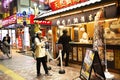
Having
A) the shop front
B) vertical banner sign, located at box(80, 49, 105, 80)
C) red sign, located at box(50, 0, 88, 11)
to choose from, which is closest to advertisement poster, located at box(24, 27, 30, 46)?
red sign, located at box(50, 0, 88, 11)

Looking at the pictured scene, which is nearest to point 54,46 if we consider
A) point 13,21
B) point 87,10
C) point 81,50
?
point 81,50

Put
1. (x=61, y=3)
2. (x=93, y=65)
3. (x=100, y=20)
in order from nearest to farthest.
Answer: (x=93, y=65)
(x=100, y=20)
(x=61, y=3)

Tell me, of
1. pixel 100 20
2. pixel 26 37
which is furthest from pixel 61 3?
pixel 26 37

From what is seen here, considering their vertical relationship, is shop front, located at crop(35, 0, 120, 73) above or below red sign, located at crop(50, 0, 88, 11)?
below

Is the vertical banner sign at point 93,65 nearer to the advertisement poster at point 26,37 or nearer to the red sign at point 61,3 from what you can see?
the red sign at point 61,3

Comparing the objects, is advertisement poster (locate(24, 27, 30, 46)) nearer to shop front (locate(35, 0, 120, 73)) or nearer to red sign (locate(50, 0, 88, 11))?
red sign (locate(50, 0, 88, 11))

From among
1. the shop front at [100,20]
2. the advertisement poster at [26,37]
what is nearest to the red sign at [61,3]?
the shop front at [100,20]

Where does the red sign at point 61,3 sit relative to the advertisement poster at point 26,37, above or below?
above

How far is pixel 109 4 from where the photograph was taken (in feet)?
25.1

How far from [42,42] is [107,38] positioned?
323 cm

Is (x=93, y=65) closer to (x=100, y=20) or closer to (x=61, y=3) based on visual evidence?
(x=100, y=20)

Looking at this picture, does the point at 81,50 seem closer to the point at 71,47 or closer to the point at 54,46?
the point at 71,47

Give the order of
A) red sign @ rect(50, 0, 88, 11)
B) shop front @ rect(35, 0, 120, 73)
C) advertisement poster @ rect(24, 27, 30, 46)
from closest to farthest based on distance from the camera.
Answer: shop front @ rect(35, 0, 120, 73), red sign @ rect(50, 0, 88, 11), advertisement poster @ rect(24, 27, 30, 46)

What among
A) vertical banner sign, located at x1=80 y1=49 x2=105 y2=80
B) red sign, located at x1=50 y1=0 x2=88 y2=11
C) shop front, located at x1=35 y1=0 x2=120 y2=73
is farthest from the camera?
red sign, located at x1=50 y1=0 x2=88 y2=11
